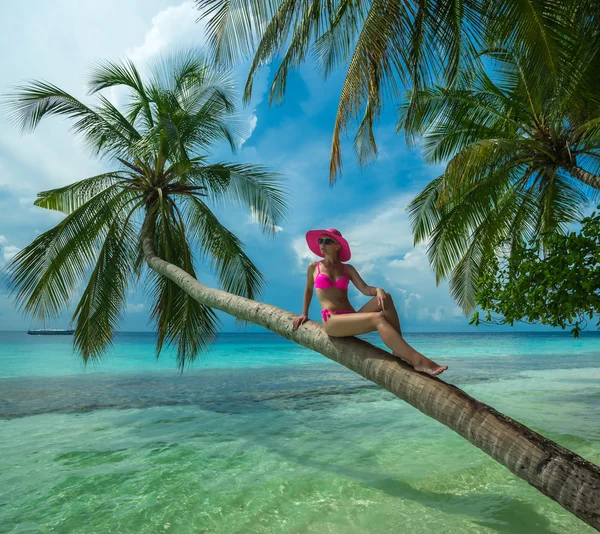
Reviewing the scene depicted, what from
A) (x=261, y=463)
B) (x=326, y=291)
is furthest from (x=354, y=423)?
(x=326, y=291)

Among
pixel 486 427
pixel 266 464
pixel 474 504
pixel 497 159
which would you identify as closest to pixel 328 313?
pixel 486 427

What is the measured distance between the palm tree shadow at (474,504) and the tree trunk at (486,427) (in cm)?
234

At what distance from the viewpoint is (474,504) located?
464 cm

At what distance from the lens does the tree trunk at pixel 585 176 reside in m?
6.88

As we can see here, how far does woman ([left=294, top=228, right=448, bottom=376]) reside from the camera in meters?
2.93

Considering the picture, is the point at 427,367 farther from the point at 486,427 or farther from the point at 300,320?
the point at 300,320

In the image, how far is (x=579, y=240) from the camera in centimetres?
523

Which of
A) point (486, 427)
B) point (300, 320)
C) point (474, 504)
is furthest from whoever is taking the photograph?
point (474, 504)

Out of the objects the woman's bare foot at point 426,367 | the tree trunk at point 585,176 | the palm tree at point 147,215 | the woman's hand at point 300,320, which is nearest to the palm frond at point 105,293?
the palm tree at point 147,215

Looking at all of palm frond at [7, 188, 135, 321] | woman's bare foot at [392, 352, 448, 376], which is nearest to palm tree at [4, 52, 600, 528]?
palm frond at [7, 188, 135, 321]

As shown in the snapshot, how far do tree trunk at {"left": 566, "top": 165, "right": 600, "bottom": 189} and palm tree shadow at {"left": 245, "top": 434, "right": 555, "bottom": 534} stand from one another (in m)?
4.92

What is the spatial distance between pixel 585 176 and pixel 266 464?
6.69m

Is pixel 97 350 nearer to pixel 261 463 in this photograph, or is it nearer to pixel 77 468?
pixel 77 468

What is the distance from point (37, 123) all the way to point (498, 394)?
1252 cm
